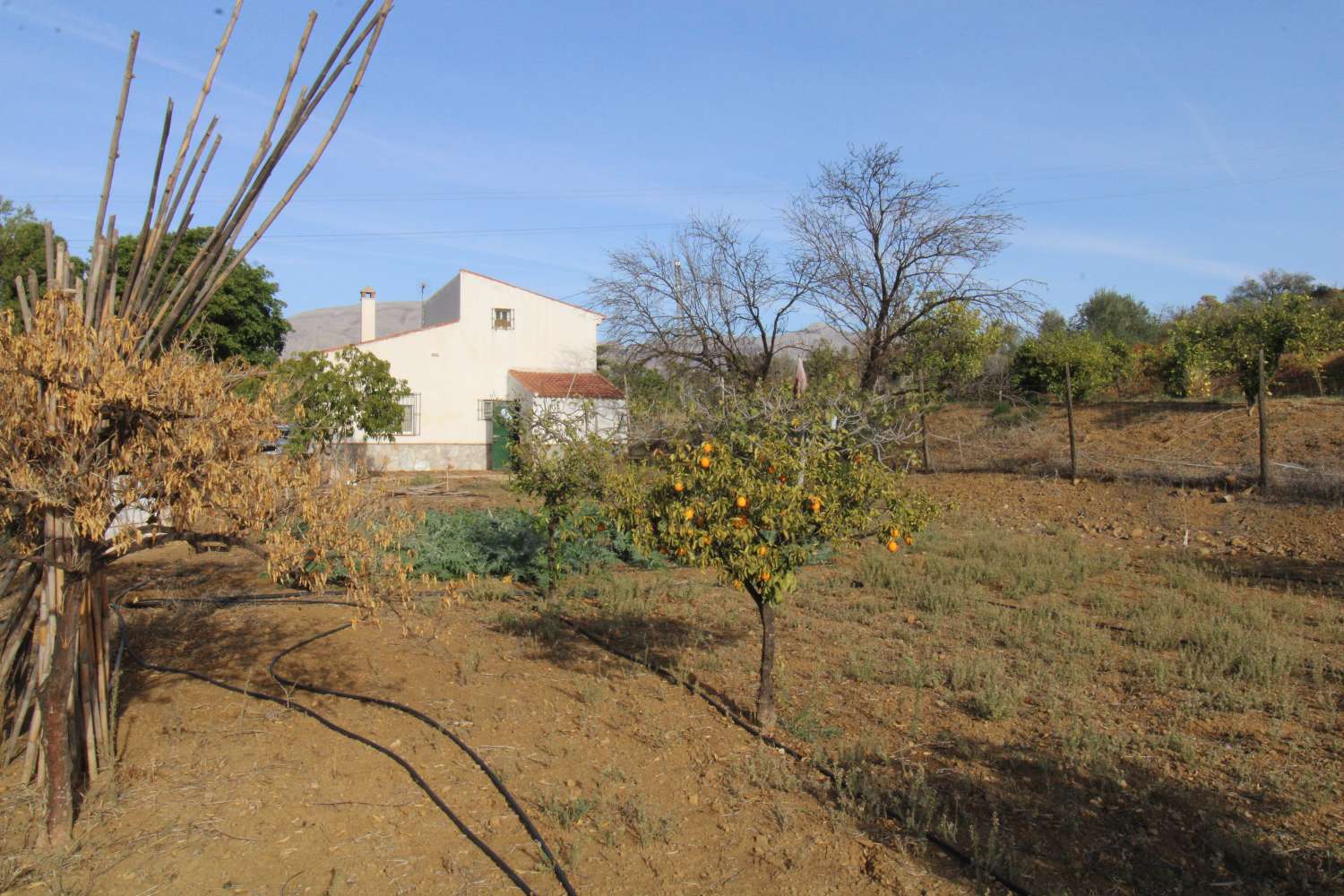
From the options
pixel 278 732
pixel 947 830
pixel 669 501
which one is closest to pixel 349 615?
pixel 278 732

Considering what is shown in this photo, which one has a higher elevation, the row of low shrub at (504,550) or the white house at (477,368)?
the white house at (477,368)

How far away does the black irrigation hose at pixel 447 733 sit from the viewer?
4070 millimetres

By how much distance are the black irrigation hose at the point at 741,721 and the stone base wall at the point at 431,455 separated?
17.5 meters

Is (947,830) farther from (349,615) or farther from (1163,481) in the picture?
(1163,481)

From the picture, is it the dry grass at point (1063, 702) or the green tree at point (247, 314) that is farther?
the green tree at point (247, 314)

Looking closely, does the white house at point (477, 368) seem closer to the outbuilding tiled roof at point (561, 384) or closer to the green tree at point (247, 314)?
the outbuilding tiled roof at point (561, 384)

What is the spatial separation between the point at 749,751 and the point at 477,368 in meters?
22.3

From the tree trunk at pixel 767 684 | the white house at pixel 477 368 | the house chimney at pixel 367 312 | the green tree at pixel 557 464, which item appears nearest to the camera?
the tree trunk at pixel 767 684

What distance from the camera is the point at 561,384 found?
85.7 ft

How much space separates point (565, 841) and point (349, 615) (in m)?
4.75

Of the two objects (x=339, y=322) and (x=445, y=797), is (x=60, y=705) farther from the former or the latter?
(x=339, y=322)

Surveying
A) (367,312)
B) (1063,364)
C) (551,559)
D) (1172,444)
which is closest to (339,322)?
(367,312)

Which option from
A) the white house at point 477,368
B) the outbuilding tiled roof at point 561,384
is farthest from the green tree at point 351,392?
the outbuilding tiled roof at point 561,384

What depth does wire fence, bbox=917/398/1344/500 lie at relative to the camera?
46.0ft
